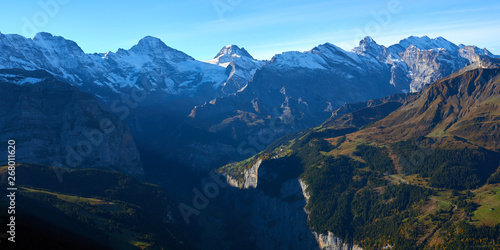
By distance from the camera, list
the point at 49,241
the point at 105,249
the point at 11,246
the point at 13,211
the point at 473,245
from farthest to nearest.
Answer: the point at 473,245
the point at 105,249
the point at 13,211
the point at 49,241
the point at 11,246

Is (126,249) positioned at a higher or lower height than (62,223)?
lower

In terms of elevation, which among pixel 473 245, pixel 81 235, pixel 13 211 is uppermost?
pixel 13 211

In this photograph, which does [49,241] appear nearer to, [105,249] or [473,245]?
[105,249]

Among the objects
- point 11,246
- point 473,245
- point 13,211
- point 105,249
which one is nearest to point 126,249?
point 105,249

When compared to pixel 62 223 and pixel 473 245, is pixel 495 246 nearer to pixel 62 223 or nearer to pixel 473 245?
pixel 473 245

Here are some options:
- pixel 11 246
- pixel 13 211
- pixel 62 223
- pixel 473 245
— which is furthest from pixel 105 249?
pixel 473 245

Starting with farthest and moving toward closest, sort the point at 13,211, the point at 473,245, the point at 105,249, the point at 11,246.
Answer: the point at 473,245 < the point at 105,249 < the point at 13,211 < the point at 11,246

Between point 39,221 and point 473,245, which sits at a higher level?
point 39,221

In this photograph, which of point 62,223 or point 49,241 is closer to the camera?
point 49,241

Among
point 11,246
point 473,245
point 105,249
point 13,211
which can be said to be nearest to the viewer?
point 11,246
